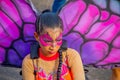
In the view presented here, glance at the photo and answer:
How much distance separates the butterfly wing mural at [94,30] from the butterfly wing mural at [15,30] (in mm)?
223

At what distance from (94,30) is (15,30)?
0.51 metres

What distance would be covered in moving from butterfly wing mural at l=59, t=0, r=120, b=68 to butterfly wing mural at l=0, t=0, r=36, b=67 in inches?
8.8

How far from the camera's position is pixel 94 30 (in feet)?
7.75

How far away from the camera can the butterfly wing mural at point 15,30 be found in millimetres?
2307

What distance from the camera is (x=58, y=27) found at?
2.06 meters

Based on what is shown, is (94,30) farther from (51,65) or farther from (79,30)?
(51,65)

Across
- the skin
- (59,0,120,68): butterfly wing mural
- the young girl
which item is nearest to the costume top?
the young girl

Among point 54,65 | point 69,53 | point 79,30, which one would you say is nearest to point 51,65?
point 54,65

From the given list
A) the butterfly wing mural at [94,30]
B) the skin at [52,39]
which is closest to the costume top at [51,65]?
the skin at [52,39]

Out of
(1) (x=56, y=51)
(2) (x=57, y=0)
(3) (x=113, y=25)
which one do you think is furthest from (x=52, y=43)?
(3) (x=113, y=25)

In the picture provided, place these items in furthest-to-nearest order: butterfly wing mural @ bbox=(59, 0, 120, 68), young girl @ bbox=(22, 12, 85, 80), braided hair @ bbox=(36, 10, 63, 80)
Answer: butterfly wing mural @ bbox=(59, 0, 120, 68)
young girl @ bbox=(22, 12, 85, 80)
braided hair @ bbox=(36, 10, 63, 80)

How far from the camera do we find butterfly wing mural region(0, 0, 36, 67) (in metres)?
2.31

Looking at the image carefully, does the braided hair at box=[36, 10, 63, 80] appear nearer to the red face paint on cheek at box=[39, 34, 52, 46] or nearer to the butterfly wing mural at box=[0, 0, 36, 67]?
the red face paint on cheek at box=[39, 34, 52, 46]

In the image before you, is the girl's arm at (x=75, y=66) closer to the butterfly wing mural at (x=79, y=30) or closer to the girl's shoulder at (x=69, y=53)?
the girl's shoulder at (x=69, y=53)
